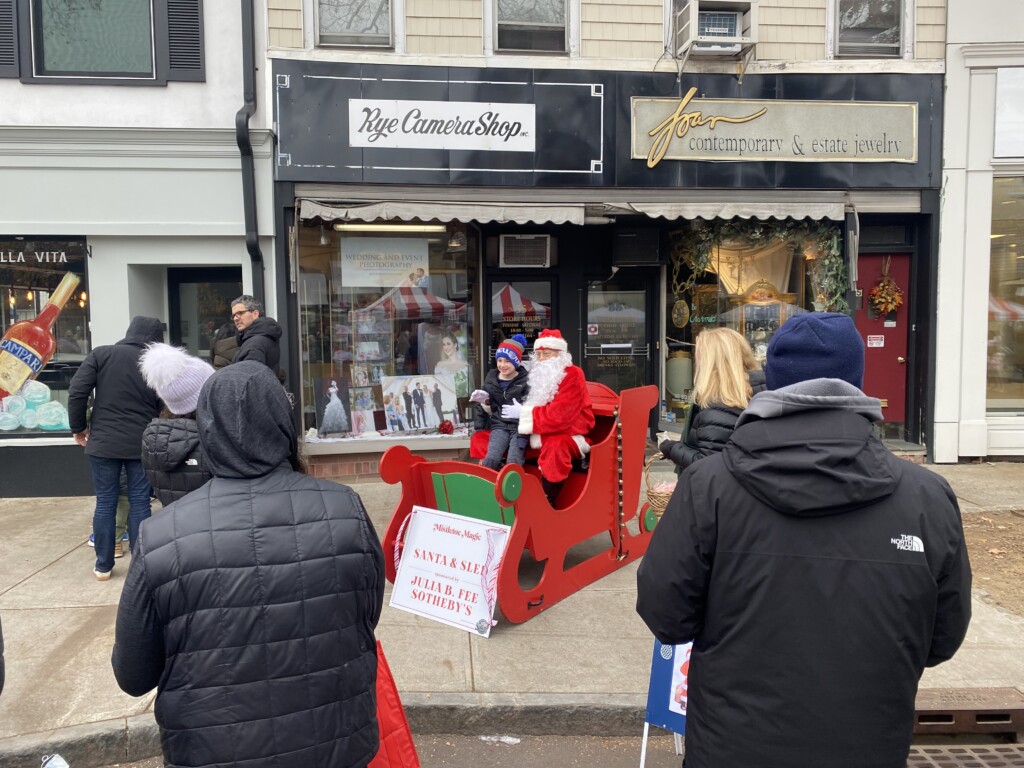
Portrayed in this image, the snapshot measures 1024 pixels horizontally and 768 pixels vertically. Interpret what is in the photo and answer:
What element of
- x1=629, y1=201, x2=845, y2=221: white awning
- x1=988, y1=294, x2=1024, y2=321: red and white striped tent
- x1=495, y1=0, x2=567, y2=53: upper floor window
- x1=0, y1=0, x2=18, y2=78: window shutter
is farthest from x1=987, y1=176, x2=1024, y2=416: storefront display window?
x1=0, y1=0, x2=18, y2=78: window shutter

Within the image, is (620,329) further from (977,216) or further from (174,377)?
(174,377)

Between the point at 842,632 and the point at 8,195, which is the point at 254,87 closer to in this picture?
the point at 8,195

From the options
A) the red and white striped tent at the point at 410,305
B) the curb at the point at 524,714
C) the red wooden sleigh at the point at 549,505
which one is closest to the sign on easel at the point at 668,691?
the curb at the point at 524,714

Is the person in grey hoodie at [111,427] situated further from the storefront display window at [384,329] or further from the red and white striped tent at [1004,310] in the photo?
the red and white striped tent at [1004,310]

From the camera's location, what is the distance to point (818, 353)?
5.99ft

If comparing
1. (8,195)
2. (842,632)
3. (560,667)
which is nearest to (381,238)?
(8,195)

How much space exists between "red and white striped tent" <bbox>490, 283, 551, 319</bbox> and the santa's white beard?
3.04 metres

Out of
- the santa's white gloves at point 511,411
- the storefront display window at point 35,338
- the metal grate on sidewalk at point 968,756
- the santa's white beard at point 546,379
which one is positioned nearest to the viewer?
the metal grate on sidewalk at point 968,756

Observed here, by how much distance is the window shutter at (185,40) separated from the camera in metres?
7.16

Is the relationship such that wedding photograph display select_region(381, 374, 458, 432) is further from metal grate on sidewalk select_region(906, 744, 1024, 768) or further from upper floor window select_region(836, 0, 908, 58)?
metal grate on sidewalk select_region(906, 744, 1024, 768)

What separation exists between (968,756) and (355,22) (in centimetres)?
756

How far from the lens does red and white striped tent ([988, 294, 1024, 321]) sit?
8.43 metres

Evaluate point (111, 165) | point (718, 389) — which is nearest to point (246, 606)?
point (718, 389)

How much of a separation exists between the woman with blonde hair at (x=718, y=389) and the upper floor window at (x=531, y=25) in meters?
5.01
